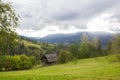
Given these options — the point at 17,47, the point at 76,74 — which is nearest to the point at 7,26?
the point at 76,74

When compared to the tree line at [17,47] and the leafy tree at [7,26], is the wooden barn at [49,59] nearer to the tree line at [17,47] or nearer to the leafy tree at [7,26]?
the tree line at [17,47]

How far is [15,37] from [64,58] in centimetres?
10648

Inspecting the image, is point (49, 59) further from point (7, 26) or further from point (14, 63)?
point (7, 26)

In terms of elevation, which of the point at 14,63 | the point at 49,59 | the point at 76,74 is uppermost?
the point at 76,74

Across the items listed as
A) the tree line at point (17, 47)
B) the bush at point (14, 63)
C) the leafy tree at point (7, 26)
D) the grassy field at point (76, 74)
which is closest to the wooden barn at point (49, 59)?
the tree line at point (17, 47)

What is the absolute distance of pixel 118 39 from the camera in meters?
78.6

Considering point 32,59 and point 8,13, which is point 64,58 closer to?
point 32,59

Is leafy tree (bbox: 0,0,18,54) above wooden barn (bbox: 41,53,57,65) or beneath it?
above

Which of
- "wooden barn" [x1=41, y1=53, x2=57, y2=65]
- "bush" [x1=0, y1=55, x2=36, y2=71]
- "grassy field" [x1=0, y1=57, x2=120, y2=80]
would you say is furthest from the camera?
"wooden barn" [x1=41, y1=53, x2=57, y2=65]

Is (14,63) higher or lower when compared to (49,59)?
higher

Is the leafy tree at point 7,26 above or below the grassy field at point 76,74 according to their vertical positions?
above

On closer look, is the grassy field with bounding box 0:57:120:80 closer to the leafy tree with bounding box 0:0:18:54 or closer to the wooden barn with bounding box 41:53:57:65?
the leafy tree with bounding box 0:0:18:54

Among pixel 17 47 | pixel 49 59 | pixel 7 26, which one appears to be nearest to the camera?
pixel 7 26

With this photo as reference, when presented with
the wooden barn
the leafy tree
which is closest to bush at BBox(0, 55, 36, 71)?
the wooden barn
